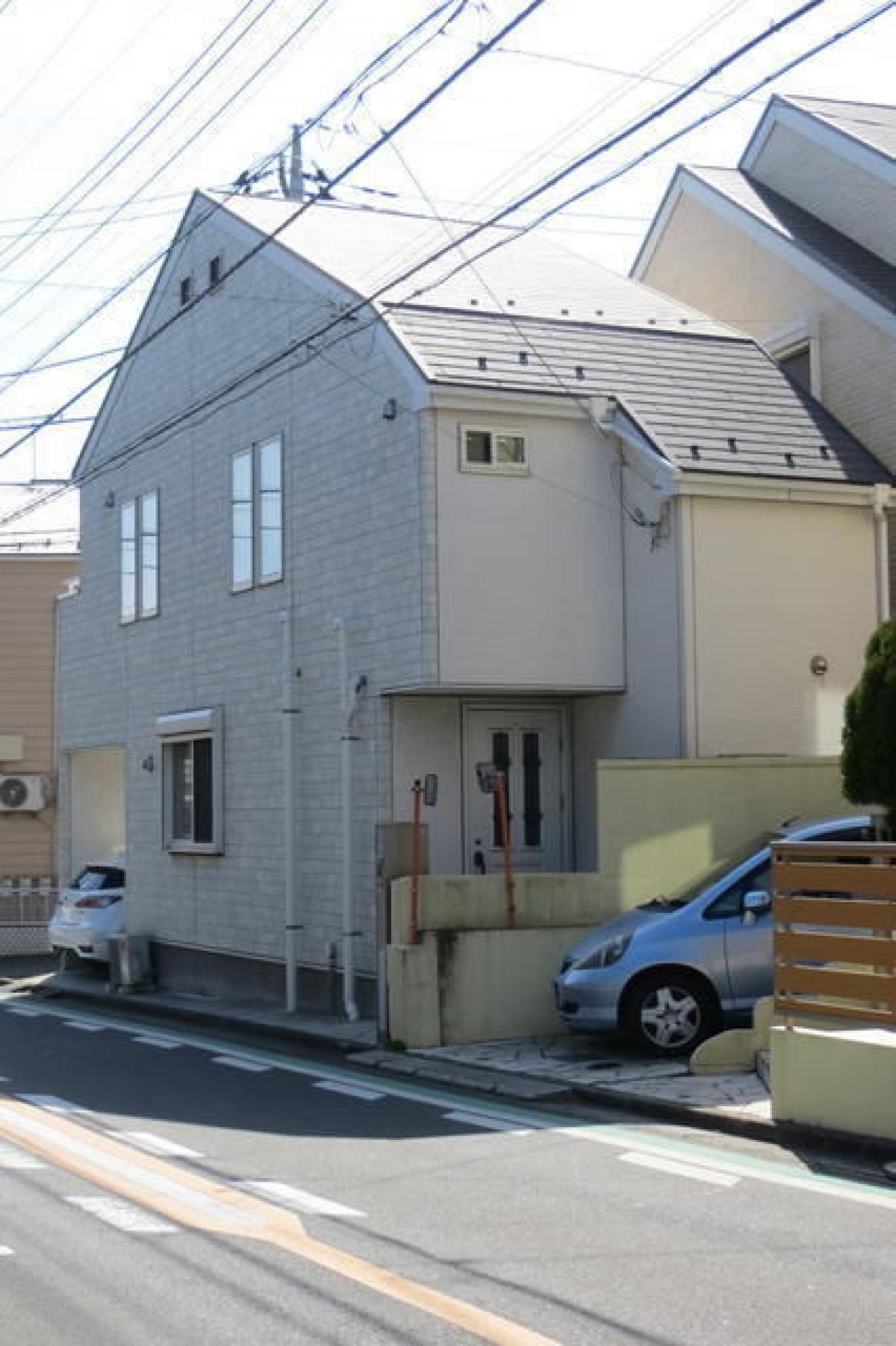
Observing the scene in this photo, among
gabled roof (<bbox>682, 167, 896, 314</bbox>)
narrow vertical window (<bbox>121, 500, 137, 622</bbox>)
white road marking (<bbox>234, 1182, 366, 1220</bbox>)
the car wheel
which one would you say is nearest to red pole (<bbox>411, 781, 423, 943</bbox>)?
the car wheel

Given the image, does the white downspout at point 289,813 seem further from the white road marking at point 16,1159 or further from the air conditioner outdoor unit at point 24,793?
the air conditioner outdoor unit at point 24,793

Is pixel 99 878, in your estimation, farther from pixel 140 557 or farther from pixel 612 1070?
pixel 612 1070

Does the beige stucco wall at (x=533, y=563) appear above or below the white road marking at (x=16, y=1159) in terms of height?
above

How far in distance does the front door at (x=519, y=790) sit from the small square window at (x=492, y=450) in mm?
2448

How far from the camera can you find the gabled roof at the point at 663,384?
55.6 feet

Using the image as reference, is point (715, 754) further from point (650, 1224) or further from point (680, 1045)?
point (650, 1224)

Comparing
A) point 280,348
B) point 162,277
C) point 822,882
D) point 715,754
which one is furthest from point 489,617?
point 162,277

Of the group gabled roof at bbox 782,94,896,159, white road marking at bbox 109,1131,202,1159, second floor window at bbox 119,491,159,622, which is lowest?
white road marking at bbox 109,1131,202,1159

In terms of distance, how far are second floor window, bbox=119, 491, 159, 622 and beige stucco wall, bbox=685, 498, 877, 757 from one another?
848cm

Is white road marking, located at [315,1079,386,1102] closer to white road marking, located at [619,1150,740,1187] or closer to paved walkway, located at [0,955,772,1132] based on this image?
paved walkway, located at [0,955,772,1132]

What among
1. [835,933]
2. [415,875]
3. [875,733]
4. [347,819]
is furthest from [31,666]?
[835,933]

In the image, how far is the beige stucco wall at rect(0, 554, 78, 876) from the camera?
94.3 ft

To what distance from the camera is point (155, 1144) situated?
10.4m

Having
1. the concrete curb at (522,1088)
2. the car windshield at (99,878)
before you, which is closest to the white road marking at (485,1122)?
the concrete curb at (522,1088)
